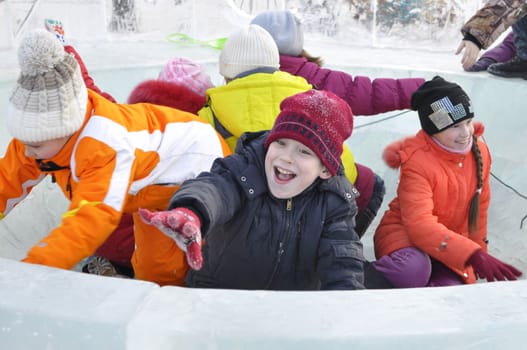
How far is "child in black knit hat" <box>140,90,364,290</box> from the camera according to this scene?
1403mm

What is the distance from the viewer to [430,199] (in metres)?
1.84

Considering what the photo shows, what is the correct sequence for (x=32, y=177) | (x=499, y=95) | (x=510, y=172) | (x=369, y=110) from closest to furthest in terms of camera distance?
1. (x=32, y=177)
2. (x=369, y=110)
3. (x=510, y=172)
4. (x=499, y=95)

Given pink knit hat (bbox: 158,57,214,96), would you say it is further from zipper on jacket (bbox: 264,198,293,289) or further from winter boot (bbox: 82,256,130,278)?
zipper on jacket (bbox: 264,198,293,289)

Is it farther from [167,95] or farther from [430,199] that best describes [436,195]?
[167,95]

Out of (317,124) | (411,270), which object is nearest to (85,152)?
(317,124)

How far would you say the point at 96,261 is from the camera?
1.99 meters

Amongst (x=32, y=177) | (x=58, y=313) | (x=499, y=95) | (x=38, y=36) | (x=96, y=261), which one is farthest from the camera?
(x=499, y=95)

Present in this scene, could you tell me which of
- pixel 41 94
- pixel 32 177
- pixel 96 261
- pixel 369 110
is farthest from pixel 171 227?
pixel 369 110

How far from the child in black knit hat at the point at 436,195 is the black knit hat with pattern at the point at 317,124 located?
1.62ft

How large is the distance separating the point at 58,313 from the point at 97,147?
667 mm

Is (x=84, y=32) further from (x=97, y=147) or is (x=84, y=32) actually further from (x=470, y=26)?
(x=97, y=147)

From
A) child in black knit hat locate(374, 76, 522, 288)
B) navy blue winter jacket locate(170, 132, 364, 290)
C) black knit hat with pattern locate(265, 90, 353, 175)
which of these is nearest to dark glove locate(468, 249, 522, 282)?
child in black knit hat locate(374, 76, 522, 288)

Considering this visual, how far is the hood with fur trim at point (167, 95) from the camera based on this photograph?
82.0 inches

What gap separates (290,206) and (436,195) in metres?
0.65
